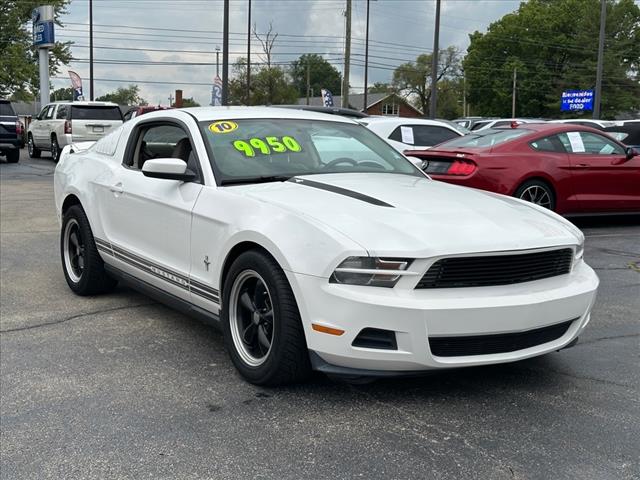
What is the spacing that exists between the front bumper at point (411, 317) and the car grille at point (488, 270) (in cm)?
4

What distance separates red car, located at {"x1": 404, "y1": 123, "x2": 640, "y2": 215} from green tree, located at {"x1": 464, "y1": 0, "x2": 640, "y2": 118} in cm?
5900

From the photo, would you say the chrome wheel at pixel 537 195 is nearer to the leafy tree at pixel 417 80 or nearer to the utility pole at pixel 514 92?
the utility pole at pixel 514 92

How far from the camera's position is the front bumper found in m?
3.13

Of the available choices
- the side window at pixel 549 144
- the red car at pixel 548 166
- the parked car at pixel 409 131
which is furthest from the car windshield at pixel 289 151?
the parked car at pixel 409 131

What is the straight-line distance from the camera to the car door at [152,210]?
14.0ft

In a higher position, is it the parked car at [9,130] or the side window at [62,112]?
the side window at [62,112]

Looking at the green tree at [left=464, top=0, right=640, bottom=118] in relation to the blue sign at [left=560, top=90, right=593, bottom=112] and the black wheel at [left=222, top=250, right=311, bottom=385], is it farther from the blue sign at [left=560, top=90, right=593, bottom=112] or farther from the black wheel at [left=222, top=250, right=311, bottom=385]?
the black wheel at [left=222, top=250, right=311, bottom=385]

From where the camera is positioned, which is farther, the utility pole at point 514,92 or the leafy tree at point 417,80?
the leafy tree at point 417,80

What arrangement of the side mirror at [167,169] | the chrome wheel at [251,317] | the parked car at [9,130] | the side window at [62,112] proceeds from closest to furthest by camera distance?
the chrome wheel at [251,317] → the side mirror at [167,169] → the parked car at [9,130] → the side window at [62,112]

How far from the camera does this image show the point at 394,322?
3.13 meters

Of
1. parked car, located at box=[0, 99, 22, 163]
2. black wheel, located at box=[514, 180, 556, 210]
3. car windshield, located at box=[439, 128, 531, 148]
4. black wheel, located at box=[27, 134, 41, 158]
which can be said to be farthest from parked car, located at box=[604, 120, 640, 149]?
black wheel, located at box=[27, 134, 41, 158]

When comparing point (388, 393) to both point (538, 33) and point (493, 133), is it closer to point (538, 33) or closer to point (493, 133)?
point (493, 133)

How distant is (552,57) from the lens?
233 feet

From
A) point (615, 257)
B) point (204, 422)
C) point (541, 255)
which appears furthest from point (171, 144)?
point (615, 257)
